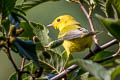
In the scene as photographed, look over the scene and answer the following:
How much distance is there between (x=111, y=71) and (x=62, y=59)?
89cm

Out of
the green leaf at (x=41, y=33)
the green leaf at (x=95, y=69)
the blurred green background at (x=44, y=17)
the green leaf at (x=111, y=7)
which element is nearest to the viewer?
the green leaf at (x=95, y=69)

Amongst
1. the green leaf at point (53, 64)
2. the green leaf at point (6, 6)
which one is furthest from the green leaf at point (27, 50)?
the green leaf at point (53, 64)

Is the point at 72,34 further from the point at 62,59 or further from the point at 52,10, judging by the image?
the point at 52,10

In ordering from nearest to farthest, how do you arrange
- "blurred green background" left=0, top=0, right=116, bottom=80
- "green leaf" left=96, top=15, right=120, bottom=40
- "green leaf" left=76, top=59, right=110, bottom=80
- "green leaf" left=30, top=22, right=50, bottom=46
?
"green leaf" left=76, top=59, right=110, bottom=80, "green leaf" left=96, top=15, right=120, bottom=40, "green leaf" left=30, top=22, right=50, bottom=46, "blurred green background" left=0, top=0, right=116, bottom=80

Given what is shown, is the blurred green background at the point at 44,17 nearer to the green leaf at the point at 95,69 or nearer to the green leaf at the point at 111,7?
the green leaf at the point at 111,7

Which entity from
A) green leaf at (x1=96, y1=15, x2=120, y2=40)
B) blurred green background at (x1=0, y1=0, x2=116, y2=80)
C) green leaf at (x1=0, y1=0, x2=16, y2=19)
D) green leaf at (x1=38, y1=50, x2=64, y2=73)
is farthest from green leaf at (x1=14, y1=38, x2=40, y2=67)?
blurred green background at (x1=0, y1=0, x2=116, y2=80)

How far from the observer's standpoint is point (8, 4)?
1353 millimetres

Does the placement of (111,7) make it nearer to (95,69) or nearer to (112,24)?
(112,24)

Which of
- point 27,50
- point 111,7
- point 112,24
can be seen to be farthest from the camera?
point 111,7

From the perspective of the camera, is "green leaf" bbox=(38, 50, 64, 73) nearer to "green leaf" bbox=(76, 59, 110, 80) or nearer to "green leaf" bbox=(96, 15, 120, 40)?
"green leaf" bbox=(96, 15, 120, 40)

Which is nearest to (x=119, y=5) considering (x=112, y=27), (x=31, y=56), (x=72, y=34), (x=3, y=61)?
(x=112, y=27)

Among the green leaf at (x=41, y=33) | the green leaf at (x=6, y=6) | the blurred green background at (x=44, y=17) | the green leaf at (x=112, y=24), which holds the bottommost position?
the blurred green background at (x=44, y=17)

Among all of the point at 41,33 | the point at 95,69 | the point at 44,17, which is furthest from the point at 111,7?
the point at 44,17

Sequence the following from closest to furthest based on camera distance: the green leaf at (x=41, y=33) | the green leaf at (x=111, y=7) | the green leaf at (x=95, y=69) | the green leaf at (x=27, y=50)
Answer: the green leaf at (x=95, y=69) < the green leaf at (x=27, y=50) < the green leaf at (x=111, y=7) < the green leaf at (x=41, y=33)
